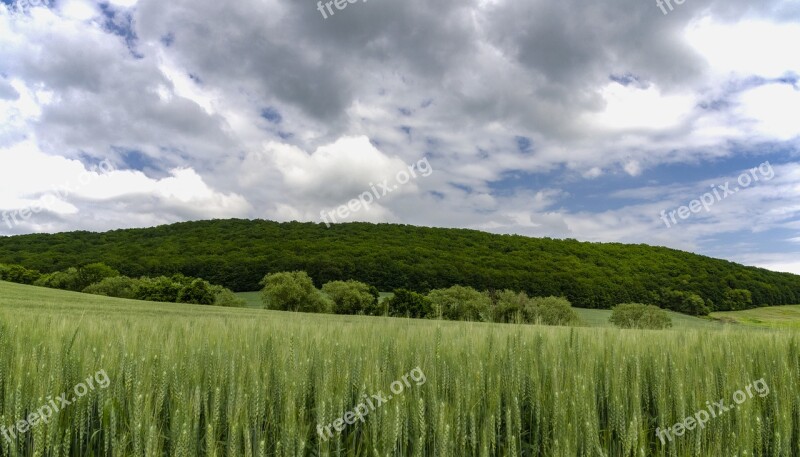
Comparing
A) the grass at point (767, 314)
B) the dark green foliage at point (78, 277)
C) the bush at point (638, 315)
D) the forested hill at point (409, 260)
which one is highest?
the forested hill at point (409, 260)

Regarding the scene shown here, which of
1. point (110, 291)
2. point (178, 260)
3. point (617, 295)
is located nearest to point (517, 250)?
point (617, 295)

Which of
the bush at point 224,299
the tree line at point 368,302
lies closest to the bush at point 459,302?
the tree line at point 368,302

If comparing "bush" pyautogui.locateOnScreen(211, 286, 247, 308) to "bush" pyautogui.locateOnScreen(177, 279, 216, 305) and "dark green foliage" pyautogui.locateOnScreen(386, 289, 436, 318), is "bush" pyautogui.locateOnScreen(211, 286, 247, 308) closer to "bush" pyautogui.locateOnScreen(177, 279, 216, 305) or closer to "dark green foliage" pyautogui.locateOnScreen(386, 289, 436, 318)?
"bush" pyautogui.locateOnScreen(177, 279, 216, 305)

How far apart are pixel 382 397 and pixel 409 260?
36.5 metres

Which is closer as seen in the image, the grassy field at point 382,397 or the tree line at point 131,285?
the grassy field at point 382,397

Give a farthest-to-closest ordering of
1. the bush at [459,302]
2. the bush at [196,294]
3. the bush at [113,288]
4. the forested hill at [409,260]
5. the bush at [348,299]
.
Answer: the forested hill at [409,260] → the bush at [113,288] → the bush at [196,294] → the bush at [348,299] → the bush at [459,302]

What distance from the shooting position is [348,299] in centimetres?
2628

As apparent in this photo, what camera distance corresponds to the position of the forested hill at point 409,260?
37719mm

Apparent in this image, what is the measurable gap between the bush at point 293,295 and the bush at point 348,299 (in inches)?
17.8

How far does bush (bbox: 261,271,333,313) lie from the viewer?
26.3 metres

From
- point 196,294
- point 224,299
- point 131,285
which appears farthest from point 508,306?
point 131,285

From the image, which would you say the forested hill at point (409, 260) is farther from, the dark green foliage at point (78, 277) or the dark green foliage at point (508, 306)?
the dark green foliage at point (508, 306)

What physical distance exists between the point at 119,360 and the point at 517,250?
46.0 meters

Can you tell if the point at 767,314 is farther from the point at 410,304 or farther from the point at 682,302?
the point at 410,304
